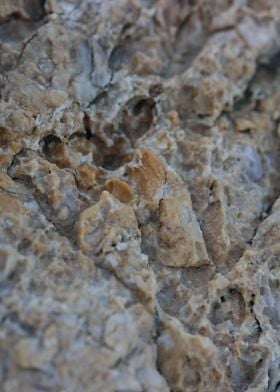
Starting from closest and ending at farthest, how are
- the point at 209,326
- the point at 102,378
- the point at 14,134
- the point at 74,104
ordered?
the point at 102,378, the point at 209,326, the point at 14,134, the point at 74,104

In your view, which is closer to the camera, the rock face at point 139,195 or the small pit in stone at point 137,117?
the rock face at point 139,195

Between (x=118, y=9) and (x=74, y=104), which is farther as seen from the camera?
(x=118, y=9)

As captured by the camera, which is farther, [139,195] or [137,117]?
[137,117]

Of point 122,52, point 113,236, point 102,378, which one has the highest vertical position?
point 122,52

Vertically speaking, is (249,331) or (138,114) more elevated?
(138,114)

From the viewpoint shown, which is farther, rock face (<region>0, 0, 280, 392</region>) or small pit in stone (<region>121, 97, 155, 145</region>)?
small pit in stone (<region>121, 97, 155, 145</region>)

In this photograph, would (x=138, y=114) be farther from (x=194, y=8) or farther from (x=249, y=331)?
(x=249, y=331)

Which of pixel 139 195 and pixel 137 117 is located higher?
pixel 137 117

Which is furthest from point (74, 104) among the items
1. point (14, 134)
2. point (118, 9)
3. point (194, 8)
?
point (194, 8)
